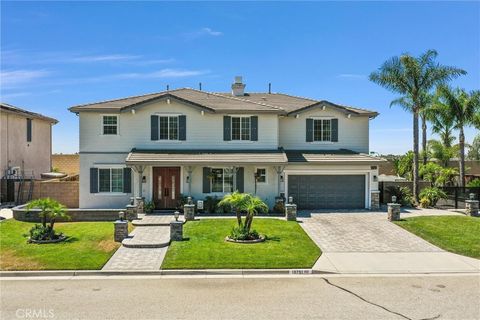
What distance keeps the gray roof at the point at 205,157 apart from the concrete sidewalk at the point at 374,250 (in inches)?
166

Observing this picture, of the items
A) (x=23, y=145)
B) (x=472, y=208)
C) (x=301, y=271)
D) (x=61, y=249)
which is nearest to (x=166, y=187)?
(x=61, y=249)

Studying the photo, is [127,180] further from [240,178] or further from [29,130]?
[29,130]

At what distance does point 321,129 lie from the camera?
24906 mm

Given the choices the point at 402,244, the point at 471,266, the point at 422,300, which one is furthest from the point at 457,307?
the point at 402,244

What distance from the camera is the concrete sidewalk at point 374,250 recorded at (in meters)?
12.7

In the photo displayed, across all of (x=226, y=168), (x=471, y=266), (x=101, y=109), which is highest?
(x=101, y=109)

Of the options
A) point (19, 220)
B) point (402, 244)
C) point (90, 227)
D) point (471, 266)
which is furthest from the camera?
point (19, 220)

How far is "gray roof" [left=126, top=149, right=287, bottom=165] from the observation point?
21297 millimetres

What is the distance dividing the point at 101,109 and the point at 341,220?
14.7 meters

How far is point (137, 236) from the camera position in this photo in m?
16.2

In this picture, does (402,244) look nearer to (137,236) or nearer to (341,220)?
(341,220)

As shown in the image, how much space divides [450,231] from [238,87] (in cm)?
1686

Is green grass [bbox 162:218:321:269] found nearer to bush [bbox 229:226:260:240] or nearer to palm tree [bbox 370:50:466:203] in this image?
bush [bbox 229:226:260:240]

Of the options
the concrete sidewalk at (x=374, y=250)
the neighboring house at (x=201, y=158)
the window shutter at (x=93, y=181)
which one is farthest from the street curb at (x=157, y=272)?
the window shutter at (x=93, y=181)
